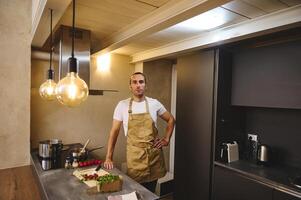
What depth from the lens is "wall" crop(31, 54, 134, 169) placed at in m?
2.51

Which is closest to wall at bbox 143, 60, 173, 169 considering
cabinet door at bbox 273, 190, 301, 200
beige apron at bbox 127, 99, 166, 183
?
beige apron at bbox 127, 99, 166, 183

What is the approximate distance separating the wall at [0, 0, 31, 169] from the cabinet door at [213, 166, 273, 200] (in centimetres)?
206

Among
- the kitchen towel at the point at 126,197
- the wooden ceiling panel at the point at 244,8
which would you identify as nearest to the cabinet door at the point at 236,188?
A: the kitchen towel at the point at 126,197

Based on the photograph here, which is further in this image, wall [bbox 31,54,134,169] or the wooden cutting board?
wall [bbox 31,54,134,169]

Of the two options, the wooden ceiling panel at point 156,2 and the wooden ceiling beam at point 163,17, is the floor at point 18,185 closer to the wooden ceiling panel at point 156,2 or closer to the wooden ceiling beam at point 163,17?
the wooden ceiling beam at point 163,17

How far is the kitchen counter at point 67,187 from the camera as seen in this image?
1294mm

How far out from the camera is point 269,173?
186 cm

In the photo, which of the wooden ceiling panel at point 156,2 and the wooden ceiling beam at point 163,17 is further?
the wooden ceiling panel at point 156,2

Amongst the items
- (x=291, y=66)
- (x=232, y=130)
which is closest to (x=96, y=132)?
(x=232, y=130)

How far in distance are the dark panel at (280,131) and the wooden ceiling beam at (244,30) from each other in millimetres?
968

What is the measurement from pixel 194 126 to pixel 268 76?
93 cm

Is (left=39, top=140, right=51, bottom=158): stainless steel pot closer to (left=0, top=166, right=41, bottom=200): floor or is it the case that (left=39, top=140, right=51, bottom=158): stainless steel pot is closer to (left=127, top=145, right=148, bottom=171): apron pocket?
(left=0, top=166, right=41, bottom=200): floor

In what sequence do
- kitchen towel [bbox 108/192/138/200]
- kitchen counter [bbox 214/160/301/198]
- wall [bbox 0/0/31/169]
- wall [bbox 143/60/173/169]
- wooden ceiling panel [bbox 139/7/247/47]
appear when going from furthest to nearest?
wall [bbox 143/60/173/169] → wall [bbox 0/0/31/169] → kitchen counter [bbox 214/160/301/198] → wooden ceiling panel [bbox 139/7/247/47] → kitchen towel [bbox 108/192/138/200]

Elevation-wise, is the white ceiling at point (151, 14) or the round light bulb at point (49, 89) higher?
the white ceiling at point (151, 14)
